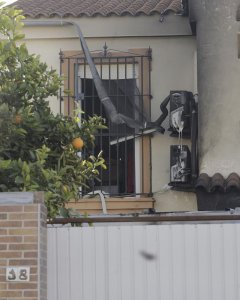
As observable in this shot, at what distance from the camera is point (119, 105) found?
11867mm

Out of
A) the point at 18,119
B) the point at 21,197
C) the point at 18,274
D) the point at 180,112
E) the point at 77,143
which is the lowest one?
the point at 18,274

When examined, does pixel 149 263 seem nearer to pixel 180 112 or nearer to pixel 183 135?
pixel 180 112

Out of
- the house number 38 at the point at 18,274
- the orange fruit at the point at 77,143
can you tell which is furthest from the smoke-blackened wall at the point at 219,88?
the house number 38 at the point at 18,274

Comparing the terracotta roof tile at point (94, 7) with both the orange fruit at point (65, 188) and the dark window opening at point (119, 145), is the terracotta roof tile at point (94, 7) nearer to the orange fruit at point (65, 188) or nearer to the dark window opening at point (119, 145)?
the dark window opening at point (119, 145)

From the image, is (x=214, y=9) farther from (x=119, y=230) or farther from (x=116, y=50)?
(x=119, y=230)

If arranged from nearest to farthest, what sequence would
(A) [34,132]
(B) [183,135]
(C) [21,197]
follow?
(C) [21,197]
(A) [34,132]
(B) [183,135]

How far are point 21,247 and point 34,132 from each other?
143cm

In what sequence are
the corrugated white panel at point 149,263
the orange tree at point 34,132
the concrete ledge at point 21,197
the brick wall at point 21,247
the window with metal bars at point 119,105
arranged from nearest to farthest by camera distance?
the brick wall at point 21,247, the concrete ledge at point 21,197, the corrugated white panel at point 149,263, the orange tree at point 34,132, the window with metal bars at point 119,105

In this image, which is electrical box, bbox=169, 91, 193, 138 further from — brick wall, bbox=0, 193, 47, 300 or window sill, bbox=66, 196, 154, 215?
brick wall, bbox=0, 193, 47, 300

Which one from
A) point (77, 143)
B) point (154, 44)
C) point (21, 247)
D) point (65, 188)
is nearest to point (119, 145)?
point (154, 44)

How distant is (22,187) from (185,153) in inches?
190

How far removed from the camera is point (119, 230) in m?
6.53

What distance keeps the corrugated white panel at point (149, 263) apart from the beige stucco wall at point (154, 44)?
497 centimetres

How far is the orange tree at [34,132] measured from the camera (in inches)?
266
